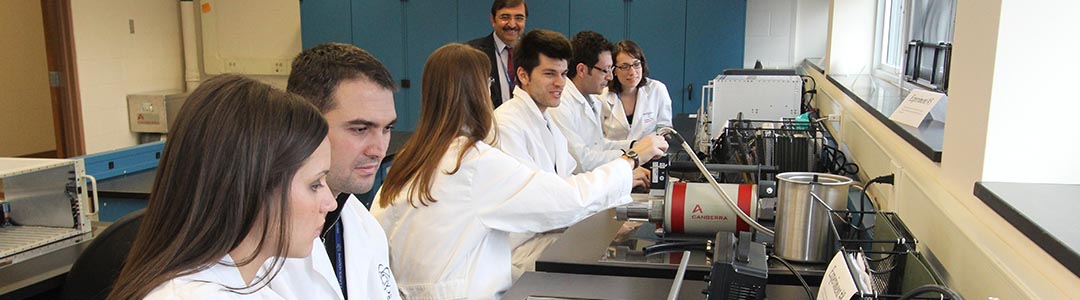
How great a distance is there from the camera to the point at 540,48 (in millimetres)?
2439

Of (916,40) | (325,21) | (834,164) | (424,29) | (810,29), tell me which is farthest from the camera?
(325,21)

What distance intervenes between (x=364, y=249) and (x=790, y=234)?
31.3 inches

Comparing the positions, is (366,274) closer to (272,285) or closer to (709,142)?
(272,285)

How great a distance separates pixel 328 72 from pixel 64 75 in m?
4.67

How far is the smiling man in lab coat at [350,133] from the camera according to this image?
4.44 ft

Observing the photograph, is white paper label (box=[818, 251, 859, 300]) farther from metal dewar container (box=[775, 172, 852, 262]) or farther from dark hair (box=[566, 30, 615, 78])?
dark hair (box=[566, 30, 615, 78])

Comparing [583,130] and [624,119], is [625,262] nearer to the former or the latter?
[583,130]

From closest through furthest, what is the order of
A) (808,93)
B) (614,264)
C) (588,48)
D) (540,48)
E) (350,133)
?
(350,133)
(614,264)
(540,48)
(588,48)
(808,93)

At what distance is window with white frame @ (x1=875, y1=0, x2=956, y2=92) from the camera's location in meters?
2.53

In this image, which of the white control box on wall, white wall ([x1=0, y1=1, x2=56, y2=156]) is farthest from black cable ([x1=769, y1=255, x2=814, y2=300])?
white wall ([x1=0, y1=1, x2=56, y2=156])

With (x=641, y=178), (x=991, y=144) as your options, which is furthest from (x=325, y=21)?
(x=991, y=144)

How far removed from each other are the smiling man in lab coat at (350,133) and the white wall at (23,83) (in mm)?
5573

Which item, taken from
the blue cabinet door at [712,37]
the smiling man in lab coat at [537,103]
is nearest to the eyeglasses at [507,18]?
the smiling man in lab coat at [537,103]

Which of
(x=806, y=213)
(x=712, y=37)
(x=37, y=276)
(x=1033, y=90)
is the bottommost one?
(x=37, y=276)
